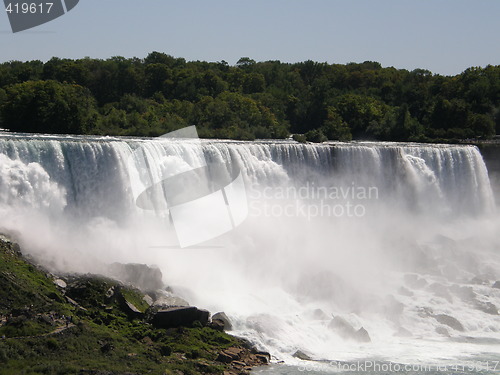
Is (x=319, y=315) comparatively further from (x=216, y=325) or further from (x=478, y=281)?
(x=478, y=281)

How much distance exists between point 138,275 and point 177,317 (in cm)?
292

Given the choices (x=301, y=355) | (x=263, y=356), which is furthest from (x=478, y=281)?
(x=263, y=356)

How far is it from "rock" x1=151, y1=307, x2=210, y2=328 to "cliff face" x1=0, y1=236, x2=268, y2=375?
0.09 m

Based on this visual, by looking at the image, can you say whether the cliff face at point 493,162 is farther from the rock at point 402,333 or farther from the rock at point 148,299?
the rock at point 148,299

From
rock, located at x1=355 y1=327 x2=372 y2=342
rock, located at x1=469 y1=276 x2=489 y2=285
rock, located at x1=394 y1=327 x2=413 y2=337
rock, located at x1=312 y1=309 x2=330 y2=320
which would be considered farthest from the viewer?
rock, located at x1=469 y1=276 x2=489 y2=285

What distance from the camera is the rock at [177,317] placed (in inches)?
753

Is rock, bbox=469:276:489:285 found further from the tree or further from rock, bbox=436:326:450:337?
the tree

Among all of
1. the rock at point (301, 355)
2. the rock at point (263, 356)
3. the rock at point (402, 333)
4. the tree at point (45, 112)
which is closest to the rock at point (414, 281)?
the rock at point (402, 333)

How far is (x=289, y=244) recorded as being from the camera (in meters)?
29.8

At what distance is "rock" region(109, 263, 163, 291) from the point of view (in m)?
21.6

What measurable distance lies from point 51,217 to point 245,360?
986 centimetres

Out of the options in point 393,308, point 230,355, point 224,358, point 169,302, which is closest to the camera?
point 224,358

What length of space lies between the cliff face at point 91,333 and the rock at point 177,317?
0.09 metres

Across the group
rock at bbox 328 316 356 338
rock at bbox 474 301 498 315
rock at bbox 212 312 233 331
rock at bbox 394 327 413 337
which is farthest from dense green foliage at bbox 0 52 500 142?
rock at bbox 394 327 413 337
